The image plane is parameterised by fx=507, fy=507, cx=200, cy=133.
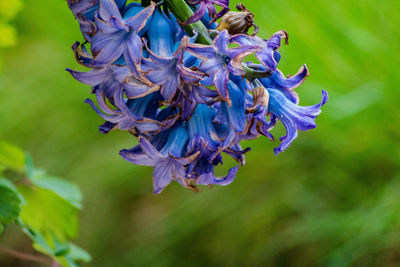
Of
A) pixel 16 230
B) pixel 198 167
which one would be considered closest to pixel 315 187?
pixel 16 230

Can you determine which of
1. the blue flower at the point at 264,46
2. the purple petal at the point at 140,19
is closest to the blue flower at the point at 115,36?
the purple petal at the point at 140,19

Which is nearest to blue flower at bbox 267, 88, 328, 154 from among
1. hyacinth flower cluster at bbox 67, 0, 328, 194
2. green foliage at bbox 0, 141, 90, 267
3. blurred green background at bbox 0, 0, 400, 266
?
hyacinth flower cluster at bbox 67, 0, 328, 194

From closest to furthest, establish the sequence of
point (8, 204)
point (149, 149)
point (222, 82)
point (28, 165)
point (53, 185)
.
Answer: point (222, 82) < point (149, 149) < point (8, 204) < point (28, 165) < point (53, 185)

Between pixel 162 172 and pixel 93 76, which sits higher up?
pixel 93 76

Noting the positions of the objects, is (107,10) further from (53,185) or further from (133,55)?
(53,185)

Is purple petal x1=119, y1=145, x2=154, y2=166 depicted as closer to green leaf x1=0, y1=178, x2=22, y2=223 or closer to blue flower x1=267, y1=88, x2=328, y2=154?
blue flower x1=267, y1=88, x2=328, y2=154

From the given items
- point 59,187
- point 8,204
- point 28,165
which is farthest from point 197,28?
point 59,187

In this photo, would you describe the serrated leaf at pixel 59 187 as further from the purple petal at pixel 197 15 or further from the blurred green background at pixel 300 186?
the blurred green background at pixel 300 186
